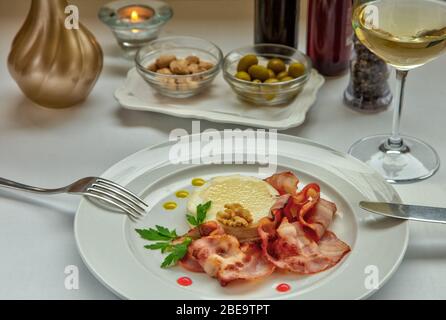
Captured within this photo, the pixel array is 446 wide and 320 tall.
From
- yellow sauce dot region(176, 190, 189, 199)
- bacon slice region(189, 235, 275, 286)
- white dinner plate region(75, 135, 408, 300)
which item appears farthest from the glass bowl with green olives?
bacon slice region(189, 235, 275, 286)

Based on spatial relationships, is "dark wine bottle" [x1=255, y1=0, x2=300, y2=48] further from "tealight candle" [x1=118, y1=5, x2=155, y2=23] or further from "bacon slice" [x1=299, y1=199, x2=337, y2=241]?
"bacon slice" [x1=299, y1=199, x2=337, y2=241]

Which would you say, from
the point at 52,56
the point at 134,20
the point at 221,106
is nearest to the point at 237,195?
the point at 221,106

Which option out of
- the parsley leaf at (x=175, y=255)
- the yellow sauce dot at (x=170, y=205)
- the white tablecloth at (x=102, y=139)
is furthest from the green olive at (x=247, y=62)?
the parsley leaf at (x=175, y=255)

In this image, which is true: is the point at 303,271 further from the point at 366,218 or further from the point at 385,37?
the point at 385,37

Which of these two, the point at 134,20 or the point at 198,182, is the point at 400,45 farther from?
the point at 134,20

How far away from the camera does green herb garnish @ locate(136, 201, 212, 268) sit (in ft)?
2.98

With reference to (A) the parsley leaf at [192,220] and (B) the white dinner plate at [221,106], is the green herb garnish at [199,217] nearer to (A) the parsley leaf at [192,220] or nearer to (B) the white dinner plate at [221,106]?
(A) the parsley leaf at [192,220]

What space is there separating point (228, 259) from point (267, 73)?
45 centimetres

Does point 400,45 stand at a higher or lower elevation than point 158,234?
higher

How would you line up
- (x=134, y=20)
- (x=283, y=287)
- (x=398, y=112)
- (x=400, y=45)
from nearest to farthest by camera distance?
(x=283, y=287) < (x=400, y=45) < (x=398, y=112) < (x=134, y=20)

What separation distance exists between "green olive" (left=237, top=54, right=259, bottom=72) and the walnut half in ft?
1.23

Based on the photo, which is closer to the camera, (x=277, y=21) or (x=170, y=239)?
(x=170, y=239)

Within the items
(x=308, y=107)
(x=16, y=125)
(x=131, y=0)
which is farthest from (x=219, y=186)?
(x=131, y=0)

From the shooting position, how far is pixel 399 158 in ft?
3.71
